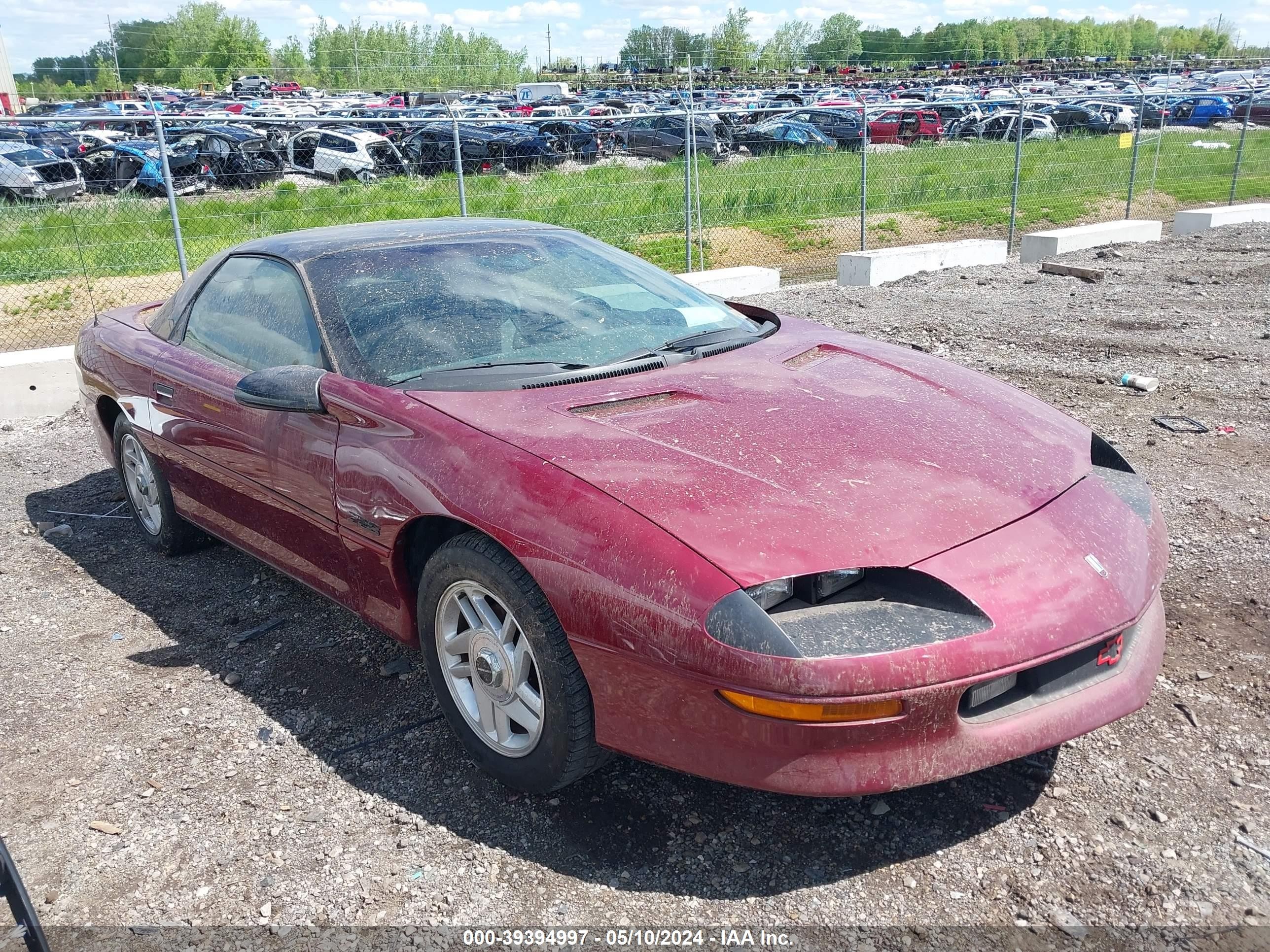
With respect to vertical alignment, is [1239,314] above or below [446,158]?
below

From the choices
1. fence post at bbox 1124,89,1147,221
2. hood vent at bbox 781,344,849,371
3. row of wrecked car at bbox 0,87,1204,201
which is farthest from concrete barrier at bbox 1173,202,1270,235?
hood vent at bbox 781,344,849,371

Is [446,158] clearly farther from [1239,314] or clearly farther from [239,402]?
[239,402]

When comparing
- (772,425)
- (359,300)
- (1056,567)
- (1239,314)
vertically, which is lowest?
(1239,314)

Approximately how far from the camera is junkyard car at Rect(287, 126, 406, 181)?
61.9 feet

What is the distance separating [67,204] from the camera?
14188 mm

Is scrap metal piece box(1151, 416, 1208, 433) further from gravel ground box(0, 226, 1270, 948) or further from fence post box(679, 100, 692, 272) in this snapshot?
fence post box(679, 100, 692, 272)

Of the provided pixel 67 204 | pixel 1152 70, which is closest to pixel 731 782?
pixel 67 204

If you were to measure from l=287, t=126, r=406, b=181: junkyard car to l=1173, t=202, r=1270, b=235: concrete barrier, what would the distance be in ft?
40.2

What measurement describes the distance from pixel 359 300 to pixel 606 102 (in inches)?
A: 1432

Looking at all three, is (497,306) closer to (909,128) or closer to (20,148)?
(20,148)

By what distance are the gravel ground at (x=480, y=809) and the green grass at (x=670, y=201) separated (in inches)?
297

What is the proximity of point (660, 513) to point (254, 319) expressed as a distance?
2.15 m

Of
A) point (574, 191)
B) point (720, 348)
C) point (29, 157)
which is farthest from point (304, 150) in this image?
point (720, 348)

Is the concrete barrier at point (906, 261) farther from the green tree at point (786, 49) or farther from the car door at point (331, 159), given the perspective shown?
the green tree at point (786, 49)
